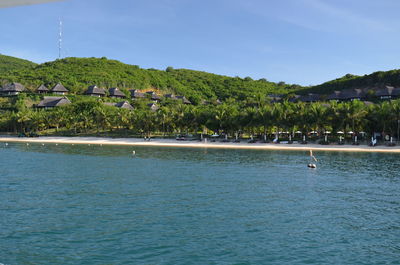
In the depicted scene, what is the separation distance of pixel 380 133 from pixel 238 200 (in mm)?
63651

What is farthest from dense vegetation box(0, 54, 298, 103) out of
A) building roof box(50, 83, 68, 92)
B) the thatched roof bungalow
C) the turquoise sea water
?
the turquoise sea water

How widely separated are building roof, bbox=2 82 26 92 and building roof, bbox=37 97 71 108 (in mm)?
16556

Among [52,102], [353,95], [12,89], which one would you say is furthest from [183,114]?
[12,89]

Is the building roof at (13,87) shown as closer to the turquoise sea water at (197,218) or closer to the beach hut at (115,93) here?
the beach hut at (115,93)

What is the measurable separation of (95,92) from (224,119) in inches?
2996

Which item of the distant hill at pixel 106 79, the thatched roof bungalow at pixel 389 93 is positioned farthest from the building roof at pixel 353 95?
the distant hill at pixel 106 79

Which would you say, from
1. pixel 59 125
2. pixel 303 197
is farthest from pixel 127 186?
pixel 59 125

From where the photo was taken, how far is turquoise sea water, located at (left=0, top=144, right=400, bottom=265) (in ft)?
46.5

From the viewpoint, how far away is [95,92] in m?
139

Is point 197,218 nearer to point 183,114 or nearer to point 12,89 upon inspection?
point 183,114

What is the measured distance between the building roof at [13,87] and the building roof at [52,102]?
652 inches

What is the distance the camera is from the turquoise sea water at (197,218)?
14188 millimetres

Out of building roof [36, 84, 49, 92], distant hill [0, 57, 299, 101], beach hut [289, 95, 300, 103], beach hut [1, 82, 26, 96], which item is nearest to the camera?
beach hut [289, 95, 300, 103]

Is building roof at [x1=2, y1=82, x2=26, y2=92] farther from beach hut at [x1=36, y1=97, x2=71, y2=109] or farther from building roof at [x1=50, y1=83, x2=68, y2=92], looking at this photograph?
beach hut at [x1=36, y1=97, x2=71, y2=109]
